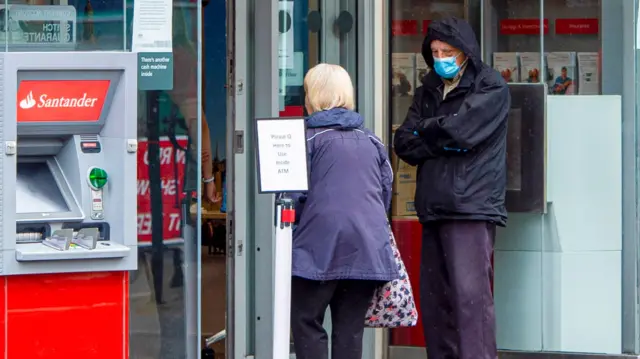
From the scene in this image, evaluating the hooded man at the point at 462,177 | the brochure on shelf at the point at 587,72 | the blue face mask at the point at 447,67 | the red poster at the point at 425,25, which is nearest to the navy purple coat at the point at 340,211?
the hooded man at the point at 462,177

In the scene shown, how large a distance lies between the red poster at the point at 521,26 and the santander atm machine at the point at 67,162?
8.31 feet

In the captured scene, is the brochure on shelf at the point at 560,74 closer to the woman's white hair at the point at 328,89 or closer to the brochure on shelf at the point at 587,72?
the brochure on shelf at the point at 587,72

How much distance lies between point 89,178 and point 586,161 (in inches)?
117

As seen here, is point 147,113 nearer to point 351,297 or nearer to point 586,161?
point 351,297

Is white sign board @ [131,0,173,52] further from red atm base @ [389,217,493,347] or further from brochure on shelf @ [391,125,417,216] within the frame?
red atm base @ [389,217,493,347]

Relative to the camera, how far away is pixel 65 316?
197 inches

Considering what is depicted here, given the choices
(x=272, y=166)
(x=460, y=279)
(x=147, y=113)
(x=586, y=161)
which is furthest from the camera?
(x=586, y=161)

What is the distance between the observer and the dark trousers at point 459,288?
245 inches

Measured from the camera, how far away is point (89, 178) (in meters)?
5.05

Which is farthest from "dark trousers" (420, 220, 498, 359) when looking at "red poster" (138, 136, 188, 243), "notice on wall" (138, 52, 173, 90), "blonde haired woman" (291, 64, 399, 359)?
"notice on wall" (138, 52, 173, 90)

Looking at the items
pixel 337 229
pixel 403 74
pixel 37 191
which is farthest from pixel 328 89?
pixel 403 74

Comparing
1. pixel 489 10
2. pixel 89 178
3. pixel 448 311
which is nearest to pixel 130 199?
pixel 89 178

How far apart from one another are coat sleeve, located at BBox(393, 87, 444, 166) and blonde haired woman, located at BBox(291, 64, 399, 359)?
0.78 m

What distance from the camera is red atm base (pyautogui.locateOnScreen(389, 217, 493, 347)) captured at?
279 inches
